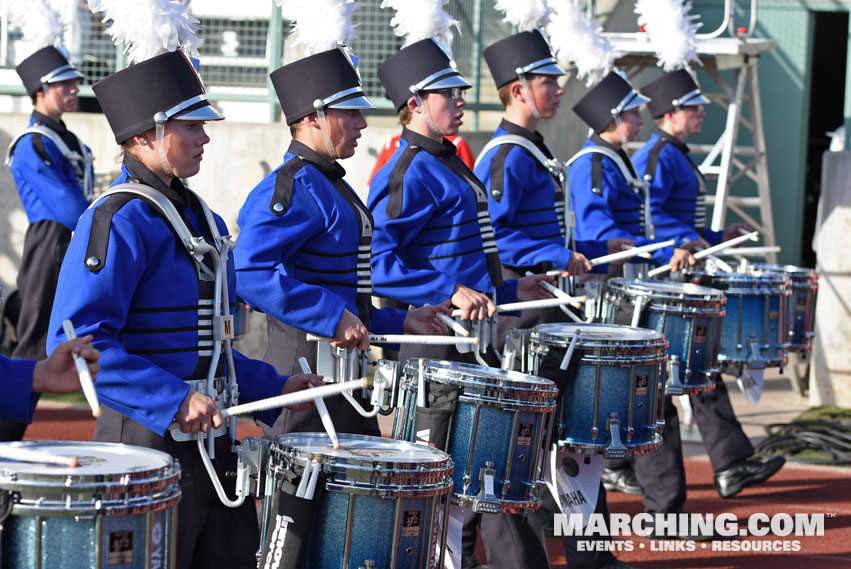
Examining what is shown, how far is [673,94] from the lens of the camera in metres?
8.66

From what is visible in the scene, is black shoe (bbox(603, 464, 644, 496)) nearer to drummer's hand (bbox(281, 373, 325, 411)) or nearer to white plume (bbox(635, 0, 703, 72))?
white plume (bbox(635, 0, 703, 72))

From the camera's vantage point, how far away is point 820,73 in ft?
56.2

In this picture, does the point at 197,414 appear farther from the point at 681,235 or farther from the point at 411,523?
the point at 681,235

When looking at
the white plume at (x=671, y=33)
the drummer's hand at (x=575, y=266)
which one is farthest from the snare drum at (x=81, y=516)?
the white plume at (x=671, y=33)

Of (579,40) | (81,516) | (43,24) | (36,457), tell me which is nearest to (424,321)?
(36,457)

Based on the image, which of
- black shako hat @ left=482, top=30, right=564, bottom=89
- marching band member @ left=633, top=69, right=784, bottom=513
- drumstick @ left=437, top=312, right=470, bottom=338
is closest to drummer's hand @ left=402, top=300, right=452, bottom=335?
drumstick @ left=437, top=312, right=470, bottom=338

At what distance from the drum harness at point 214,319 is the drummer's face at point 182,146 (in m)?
0.10

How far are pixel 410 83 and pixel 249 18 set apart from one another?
6162 mm

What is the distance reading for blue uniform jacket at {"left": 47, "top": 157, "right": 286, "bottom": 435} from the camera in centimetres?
338

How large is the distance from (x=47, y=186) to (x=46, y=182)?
0.08 feet

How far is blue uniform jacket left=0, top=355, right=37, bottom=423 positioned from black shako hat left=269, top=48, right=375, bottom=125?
169cm

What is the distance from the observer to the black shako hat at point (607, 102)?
7.81m

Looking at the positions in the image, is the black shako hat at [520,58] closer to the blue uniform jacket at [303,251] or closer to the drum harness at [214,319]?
the blue uniform jacket at [303,251]

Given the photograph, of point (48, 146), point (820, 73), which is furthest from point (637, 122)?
point (820, 73)
